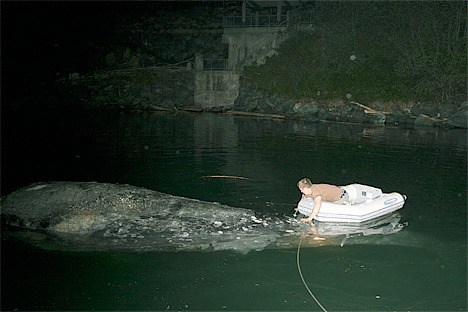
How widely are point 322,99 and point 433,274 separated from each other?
28.4 meters

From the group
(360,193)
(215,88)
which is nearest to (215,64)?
(215,88)

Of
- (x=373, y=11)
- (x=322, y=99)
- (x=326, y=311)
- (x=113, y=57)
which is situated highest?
(x=373, y=11)

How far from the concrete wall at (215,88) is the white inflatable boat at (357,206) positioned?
2752cm

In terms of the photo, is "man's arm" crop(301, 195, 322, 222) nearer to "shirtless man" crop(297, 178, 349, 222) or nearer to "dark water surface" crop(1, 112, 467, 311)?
"shirtless man" crop(297, 178, 349, 222)

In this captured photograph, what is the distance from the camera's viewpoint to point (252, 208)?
38.5ft

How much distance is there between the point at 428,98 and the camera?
107 ft

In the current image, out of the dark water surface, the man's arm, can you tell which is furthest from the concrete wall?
the man's arm

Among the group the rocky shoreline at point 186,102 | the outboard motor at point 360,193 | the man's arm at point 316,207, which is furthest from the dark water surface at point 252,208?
the rocky shoreline at point 186,102

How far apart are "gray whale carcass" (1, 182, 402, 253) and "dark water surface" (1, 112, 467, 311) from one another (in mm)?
336

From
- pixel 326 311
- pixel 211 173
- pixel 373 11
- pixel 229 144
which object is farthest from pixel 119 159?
pixel 373 11

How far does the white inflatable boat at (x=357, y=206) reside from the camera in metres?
10.3

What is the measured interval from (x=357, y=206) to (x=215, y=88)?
2900 cm

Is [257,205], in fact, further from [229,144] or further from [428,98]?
[428,98]

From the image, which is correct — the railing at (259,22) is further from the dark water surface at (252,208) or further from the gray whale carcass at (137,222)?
the gray whale carcass at (137,222)
